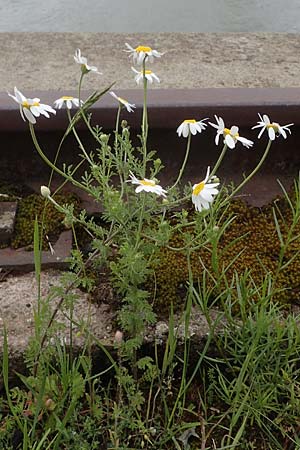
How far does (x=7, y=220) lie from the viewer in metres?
1.76

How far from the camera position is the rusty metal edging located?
1793mm

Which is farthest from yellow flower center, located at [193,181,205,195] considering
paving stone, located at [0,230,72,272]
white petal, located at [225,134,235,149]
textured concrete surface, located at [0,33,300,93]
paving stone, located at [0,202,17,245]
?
textured concrete surface, located at [0,33,300,93]

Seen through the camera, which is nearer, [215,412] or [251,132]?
[215,412]

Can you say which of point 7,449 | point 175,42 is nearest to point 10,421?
point 7,449

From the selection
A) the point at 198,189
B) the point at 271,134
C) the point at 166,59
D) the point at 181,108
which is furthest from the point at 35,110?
the point at 166,59

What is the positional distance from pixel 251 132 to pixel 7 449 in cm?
115

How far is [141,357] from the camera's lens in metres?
1.53

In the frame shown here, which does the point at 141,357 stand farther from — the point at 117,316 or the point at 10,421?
the point at 10,421

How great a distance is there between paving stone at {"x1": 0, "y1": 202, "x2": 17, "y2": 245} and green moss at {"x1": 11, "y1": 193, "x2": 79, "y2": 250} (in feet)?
0.06

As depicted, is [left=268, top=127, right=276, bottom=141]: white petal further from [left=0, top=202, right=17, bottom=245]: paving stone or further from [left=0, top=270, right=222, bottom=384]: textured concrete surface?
[left=0, top=202, right=17, bottom=245]: paving stone

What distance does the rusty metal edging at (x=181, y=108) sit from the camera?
5.88 ft

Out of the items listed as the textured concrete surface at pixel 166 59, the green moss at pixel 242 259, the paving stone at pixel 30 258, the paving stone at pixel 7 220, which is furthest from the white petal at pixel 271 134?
the textured concrete surface at pixel 166 59

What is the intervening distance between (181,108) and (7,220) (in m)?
0.56

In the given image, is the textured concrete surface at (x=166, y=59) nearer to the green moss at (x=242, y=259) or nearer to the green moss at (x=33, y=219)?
the green moss at (x=33, y=219)
